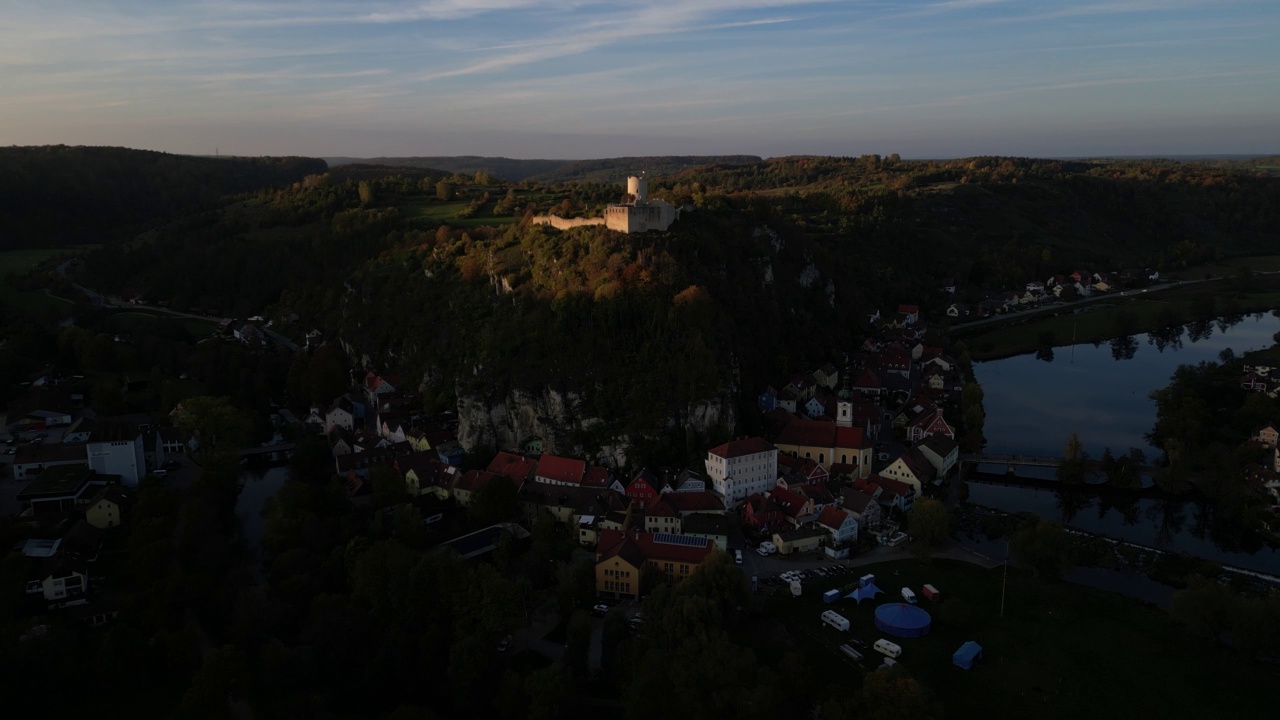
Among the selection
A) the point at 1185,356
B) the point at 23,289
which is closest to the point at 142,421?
the point at 23,289

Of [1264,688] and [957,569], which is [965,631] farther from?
[1264,688]

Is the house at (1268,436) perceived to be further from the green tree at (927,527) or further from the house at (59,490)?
the house at (59,490)

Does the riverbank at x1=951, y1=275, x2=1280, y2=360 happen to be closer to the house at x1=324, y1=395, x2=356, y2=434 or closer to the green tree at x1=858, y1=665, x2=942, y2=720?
the house at x1=324, y1=395, x2=356, y2=434

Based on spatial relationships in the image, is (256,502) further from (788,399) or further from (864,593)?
(788,399)

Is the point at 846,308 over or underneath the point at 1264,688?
over

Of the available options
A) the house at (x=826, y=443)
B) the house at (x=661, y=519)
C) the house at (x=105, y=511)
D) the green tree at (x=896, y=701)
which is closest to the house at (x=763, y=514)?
the house at (x=661, y=519)

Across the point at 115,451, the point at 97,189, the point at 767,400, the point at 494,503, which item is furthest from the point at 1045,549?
the point at 97,189

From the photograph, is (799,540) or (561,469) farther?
(561,469)

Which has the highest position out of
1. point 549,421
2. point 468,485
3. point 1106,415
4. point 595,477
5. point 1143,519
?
point 549,421
